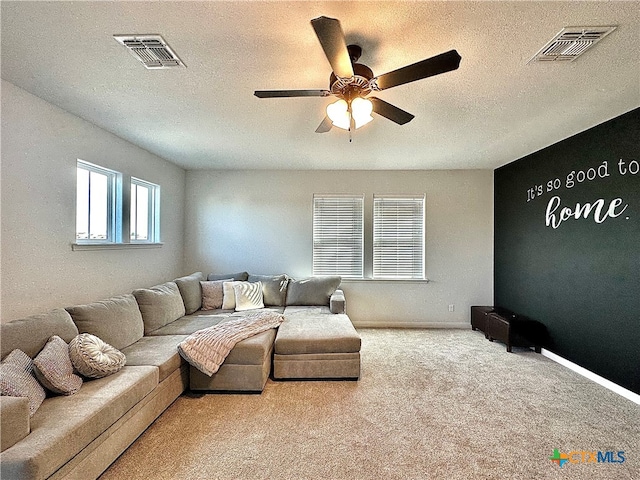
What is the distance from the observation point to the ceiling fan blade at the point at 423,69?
1.65 m

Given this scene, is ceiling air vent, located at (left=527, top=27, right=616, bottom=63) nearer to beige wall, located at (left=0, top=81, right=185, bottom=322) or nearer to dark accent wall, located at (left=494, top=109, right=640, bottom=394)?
dark accent wall, located at (left=494, top=109, right=640, bottom=394)

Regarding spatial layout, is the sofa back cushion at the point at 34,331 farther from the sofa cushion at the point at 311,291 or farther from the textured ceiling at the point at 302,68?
the sofa cushion at the point at 311,291

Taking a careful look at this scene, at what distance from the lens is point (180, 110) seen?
10.0ft

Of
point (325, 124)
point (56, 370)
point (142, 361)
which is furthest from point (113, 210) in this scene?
point (325, 124)

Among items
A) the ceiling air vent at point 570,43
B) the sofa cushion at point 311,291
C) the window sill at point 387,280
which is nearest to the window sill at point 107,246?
the sofa cushion at point 311,291

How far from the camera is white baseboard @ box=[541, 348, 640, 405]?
9.94 feet

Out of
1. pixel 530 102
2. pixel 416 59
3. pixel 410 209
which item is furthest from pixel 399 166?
pixel 416 59

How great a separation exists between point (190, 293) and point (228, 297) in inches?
19.9

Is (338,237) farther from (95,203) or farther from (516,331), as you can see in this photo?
(95,203)

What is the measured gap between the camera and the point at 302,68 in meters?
2.27

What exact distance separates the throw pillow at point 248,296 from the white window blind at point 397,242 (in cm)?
203

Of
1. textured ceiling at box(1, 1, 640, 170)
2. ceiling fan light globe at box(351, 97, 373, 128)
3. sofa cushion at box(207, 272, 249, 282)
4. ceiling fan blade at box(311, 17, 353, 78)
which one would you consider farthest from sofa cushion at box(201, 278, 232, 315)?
ceiling fan blade at box(311, 17, 353, 78)

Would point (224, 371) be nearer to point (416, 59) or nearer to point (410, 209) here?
point (416, 59)
